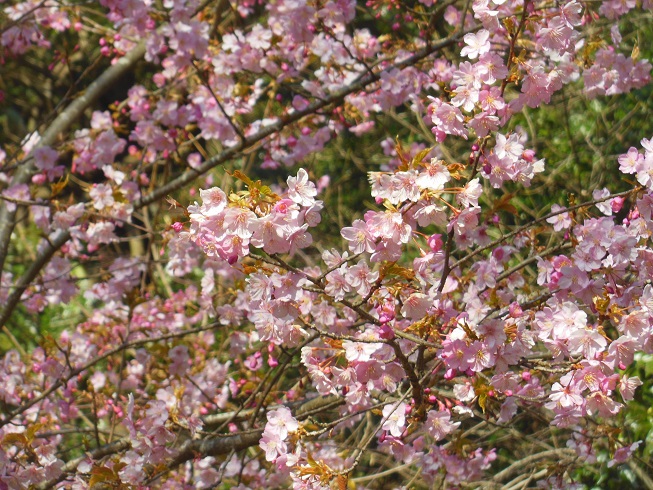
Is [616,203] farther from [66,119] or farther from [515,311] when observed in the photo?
[66,119]

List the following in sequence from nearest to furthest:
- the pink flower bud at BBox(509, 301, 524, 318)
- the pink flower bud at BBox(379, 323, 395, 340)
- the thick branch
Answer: the pink flower bud at BBox(379, 323, 395, 340) → the pink flower bud at BBox(509, 301, 524, 318) → the thick branch

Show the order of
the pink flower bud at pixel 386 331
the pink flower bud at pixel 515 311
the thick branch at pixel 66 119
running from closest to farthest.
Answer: the pink flower bud at pixel 386 331 → the pink flower bud at pixel 515 311 → the thick branch at pixel 66 119

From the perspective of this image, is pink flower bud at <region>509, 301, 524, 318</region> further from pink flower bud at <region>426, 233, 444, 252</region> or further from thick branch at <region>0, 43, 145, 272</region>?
thick branch at <region>0, 43, 145, 272</region>

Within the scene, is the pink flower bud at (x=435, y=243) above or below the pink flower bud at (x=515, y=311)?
above

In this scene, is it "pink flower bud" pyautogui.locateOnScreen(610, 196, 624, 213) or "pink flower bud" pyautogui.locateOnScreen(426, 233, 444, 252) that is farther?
"pink flower bud" pyautogui.locateOnScreen(610, 196, 624, 213)

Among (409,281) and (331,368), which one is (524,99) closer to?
(409,281)

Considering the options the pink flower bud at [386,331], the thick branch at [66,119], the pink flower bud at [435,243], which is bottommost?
the pink flower bud at [386,331]

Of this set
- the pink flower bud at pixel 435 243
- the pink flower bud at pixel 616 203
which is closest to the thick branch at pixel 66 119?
the pink flower bud at pixel 435 243

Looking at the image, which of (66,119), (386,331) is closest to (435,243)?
(386,331)

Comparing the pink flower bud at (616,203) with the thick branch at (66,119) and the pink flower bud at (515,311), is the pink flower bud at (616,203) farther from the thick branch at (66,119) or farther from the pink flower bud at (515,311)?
the thick branch at (66,119)

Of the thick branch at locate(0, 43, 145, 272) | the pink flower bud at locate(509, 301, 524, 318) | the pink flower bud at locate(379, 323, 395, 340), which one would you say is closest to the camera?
the pink flower bud at locate(379, 323, 395, 340)

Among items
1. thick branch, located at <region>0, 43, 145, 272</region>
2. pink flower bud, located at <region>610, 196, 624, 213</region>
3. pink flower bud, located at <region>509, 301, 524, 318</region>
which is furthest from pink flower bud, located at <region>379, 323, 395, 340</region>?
thick branch, located at <region>0, 43, 145, 272</region>

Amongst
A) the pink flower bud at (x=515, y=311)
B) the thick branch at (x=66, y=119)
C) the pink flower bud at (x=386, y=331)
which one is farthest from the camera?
the thick branch at (x=66, y=119)

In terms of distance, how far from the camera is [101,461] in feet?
→ 7.71
